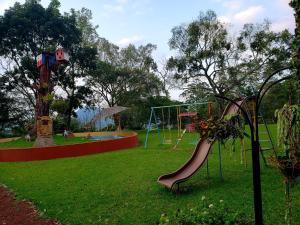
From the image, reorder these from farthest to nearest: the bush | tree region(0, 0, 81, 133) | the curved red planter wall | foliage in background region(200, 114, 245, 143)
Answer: tree region(0, 0, 81, 133)
the curved red planter wall
foliage in background region(200, 114, 245, 143)
the bush

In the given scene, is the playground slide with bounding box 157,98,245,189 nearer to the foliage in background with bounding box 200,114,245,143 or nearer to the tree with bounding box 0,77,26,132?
the foliage in background with bounding box 200,114,245,143

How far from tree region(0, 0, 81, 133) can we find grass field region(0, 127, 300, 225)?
61.2ft

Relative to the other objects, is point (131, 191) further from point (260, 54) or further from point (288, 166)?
point (260, 54)

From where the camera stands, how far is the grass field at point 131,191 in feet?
15.8

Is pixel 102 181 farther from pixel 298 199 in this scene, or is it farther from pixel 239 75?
pixel 239 75

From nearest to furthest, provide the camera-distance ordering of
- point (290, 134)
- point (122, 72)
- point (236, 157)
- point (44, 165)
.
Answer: point (290, 134)
point (236, 157)
point (44, 165)
point (122, 72)

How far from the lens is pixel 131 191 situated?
246 inches

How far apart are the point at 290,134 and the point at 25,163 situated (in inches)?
410

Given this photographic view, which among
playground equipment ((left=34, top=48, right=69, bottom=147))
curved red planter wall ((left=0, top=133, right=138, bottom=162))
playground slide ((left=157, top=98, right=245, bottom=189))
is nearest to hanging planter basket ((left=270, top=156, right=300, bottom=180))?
playground slide ((left=157, top=98, right=245, bottom=189))

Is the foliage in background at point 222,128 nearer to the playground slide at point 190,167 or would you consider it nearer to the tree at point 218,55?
the playground slide at point 190,167

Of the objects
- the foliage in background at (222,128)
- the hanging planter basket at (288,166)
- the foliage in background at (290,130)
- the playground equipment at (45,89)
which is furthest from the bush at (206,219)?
the playground equipment at (45,89)

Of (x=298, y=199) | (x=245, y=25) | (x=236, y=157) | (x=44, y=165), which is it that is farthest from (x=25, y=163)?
(x=245, y=25)

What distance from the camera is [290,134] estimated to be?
3197mm

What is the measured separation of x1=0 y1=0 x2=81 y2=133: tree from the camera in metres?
25.5
